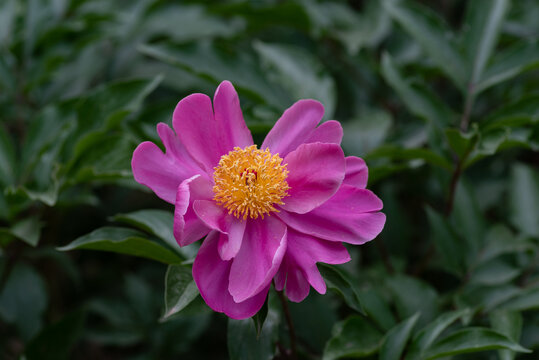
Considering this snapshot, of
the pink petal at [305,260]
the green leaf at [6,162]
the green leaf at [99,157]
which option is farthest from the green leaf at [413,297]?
the green leaf at [6,162]

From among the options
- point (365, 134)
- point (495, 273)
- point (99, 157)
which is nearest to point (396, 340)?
point (495, 273)

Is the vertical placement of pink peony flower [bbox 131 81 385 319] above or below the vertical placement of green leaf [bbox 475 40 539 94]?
below

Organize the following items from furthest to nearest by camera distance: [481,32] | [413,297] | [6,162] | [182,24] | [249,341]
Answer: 1. [182,24]
2. [481,32]
3. [6,162]
4. [413,297]
5. [249,341]

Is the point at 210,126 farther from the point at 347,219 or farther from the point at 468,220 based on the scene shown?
Result: the point at 468,220

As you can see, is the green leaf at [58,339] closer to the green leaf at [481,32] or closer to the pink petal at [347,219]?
the pink petal at [347,219]

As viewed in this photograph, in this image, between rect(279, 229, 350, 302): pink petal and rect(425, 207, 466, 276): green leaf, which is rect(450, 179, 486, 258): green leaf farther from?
rect(279, 229, 350, 302): pink petal

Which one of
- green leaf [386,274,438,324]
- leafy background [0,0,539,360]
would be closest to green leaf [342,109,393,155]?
leafy background [0,0,539,360]
